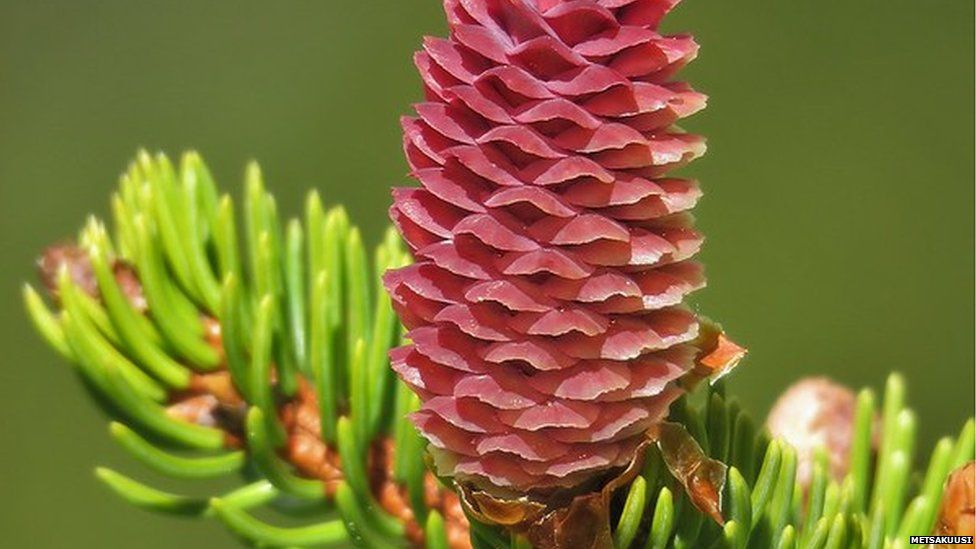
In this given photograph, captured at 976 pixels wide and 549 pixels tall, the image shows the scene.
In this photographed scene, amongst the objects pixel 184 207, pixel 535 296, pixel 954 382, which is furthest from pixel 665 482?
pixel 954 382

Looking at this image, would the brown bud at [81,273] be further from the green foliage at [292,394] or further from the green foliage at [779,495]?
the green foliage at [779,495]

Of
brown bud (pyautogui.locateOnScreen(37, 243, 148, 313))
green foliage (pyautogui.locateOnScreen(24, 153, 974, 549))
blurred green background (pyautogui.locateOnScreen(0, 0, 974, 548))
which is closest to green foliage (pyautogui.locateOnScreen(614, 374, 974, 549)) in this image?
green foliage (pyautogui.locateOnScreen(24, 153, 974, 549))

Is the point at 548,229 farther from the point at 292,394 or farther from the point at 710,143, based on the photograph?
the point at 710,143

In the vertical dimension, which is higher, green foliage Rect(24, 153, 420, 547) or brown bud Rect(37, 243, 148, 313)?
brown bud Rect(37, 243, 148, 313)

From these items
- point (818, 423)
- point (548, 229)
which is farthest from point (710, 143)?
point (548, 229)

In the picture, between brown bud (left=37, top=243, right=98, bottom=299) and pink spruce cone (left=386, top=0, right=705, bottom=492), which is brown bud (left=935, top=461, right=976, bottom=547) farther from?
brown bud (left=37, top=243, right=98, bottom=299)

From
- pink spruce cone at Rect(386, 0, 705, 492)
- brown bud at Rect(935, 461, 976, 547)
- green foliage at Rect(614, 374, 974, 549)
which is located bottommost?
brown bud at Rect(935, 461, 976, 547)
